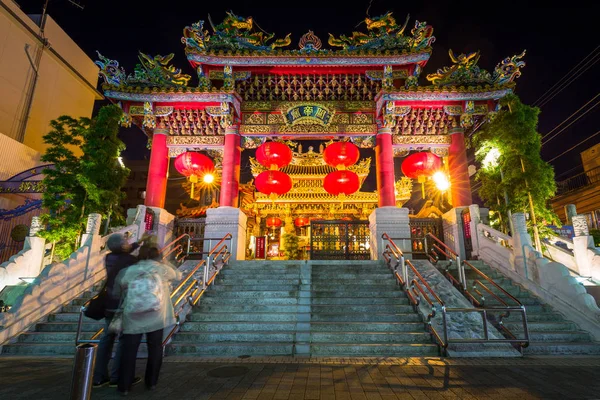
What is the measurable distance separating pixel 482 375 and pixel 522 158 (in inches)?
277

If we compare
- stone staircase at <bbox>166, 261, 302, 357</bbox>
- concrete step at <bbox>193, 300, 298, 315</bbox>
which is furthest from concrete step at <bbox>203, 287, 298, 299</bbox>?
concrete step at <bbox>193, 300, 298, 315</bbox>

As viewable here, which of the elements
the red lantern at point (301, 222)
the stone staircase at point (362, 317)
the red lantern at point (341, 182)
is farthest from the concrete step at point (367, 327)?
the red lantern at point (301, 222)

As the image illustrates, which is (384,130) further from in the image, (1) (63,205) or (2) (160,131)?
(1) (63,205)

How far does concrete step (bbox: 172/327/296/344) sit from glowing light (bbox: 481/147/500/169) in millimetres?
8041

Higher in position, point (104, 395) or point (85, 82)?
point (85, 82)

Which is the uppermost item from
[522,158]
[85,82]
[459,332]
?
[85,82]

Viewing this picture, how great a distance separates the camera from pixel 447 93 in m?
10.9

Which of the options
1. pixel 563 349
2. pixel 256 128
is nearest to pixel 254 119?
pixel 256 128

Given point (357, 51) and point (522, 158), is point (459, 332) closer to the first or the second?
point (522, 158)

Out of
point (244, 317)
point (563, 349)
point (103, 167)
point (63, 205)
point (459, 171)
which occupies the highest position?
point (459, 171)

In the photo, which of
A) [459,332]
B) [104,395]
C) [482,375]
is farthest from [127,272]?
[459,332]

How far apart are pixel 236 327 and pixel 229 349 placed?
63 cm

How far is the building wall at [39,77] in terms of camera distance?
585 inches

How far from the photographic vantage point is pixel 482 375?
3967 mm
